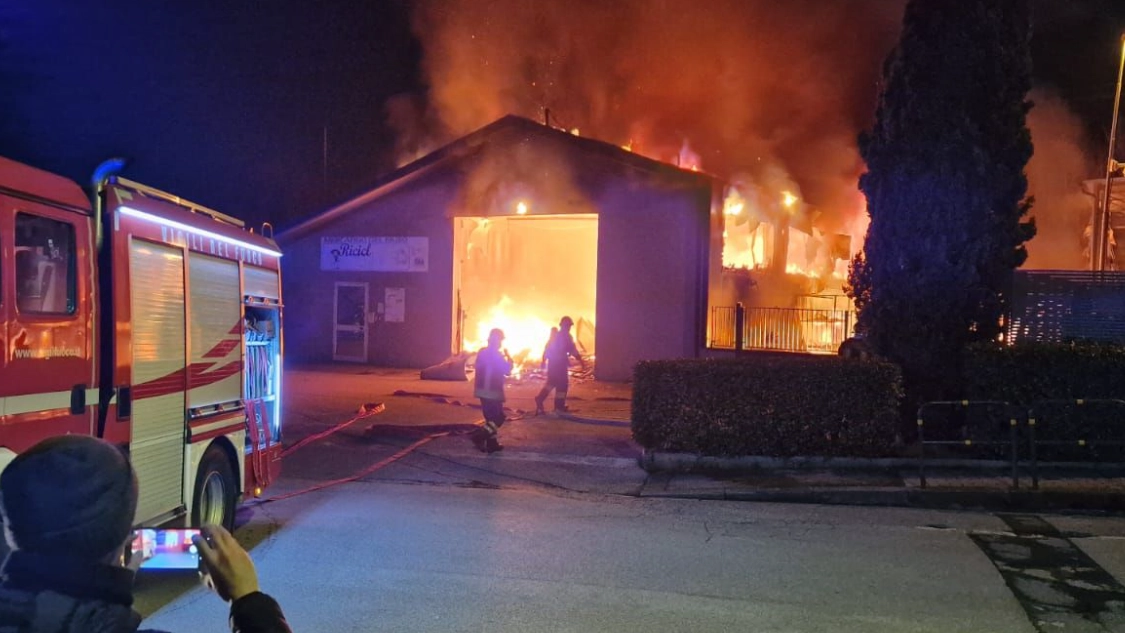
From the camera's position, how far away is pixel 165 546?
7.42 feet

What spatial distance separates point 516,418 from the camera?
43.3ft

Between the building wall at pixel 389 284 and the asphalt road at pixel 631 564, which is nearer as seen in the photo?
the asphalt road at pixel 631 564

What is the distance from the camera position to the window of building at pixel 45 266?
4.32 metres

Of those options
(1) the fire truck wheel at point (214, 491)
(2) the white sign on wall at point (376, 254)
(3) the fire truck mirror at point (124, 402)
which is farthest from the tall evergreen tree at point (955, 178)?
(2) the white sign on wall at point (376, 254)

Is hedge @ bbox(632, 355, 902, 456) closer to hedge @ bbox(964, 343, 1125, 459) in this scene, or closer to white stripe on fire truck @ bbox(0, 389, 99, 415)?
hedge @ bbox(964, 343, 1125, 459)

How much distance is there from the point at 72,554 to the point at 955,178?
34.3 feet

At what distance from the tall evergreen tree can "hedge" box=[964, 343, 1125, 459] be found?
0.77 meters

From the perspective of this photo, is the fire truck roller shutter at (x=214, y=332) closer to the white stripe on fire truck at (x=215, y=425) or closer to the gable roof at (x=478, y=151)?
the white stripe on fire truck at (x=215, y=425)

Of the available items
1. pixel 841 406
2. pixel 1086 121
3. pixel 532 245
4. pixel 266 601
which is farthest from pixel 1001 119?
pixel 1086 121

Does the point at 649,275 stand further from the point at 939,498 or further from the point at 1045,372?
the point at 939,498

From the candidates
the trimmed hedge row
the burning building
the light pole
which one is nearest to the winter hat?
the trimmed hedge row

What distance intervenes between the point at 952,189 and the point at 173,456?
9.10 m

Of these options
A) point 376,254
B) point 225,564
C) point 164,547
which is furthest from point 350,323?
point 225,564

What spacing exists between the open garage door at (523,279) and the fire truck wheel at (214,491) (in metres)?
13.9
